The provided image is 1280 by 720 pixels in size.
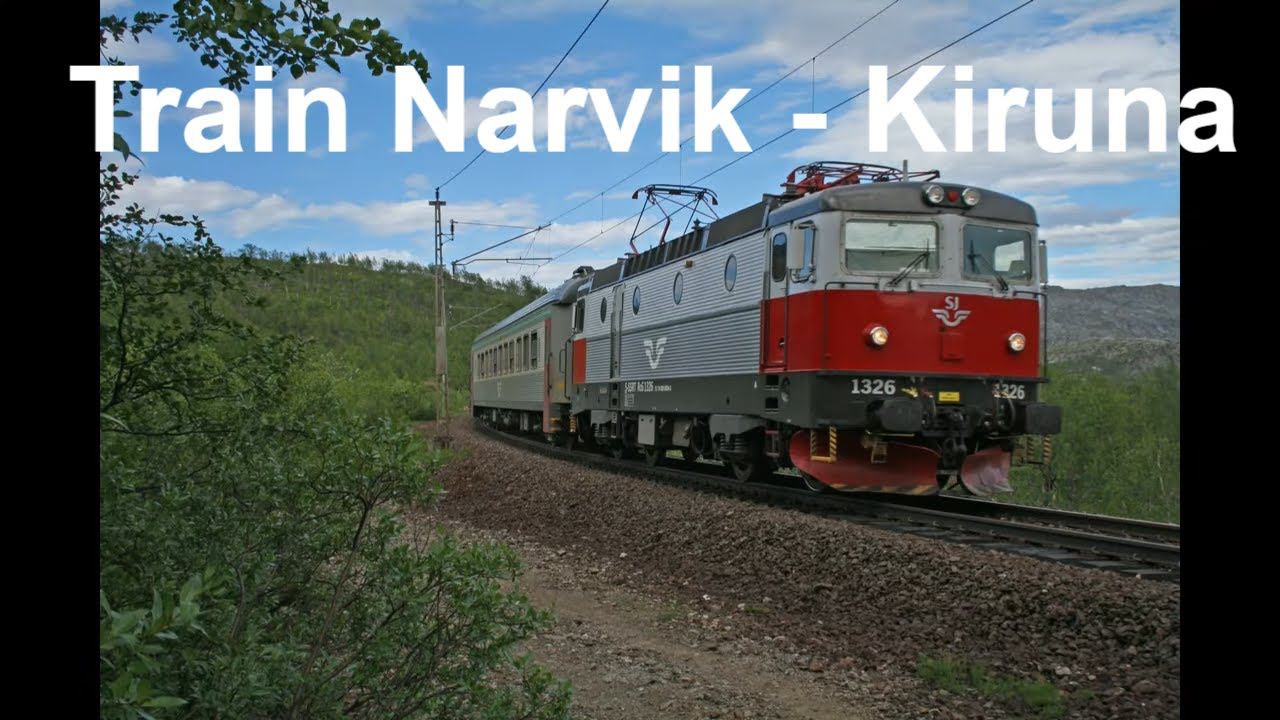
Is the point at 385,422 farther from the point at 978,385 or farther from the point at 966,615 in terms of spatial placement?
the point at 978,385

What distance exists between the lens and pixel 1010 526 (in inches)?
360

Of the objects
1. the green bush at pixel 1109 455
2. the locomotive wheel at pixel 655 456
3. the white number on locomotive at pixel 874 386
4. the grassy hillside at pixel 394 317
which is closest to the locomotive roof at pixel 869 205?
the white number on locomotive at pixel 874 386

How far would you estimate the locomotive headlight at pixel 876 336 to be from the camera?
35.1 ft

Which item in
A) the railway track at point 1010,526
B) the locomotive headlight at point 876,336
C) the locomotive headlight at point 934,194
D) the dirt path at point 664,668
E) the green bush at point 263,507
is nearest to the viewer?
the green bush at point 263,507

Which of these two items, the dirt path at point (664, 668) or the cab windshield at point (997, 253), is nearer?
the dirt path at point (664, 668)

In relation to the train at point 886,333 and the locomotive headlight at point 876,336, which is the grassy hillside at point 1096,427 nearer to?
the train at point 886,333

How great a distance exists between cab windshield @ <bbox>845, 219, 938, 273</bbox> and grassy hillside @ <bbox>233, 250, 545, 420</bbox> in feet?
76.7

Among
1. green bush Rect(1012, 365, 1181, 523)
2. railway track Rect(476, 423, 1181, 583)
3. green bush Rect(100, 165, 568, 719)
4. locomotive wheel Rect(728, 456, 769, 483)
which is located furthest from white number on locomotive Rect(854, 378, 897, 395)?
green bush Rect(1012, 365, 1181, 523)

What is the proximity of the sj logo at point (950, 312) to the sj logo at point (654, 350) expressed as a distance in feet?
16.7

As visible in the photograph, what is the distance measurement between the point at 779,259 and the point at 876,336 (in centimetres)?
162

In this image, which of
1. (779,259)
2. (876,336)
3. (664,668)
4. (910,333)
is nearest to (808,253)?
(779,259)

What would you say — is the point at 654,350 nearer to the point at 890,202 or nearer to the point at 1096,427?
the point at 890,202
